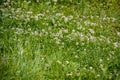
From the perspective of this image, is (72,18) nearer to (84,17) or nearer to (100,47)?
Answer: (84,17)

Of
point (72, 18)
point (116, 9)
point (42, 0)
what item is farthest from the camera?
point (116, 9)

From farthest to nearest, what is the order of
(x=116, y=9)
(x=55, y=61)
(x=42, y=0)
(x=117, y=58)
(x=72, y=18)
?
(x=116, y=9)
(x=42, y=0)
(x=72, y=18)
(x=117, y=58)
(x=55, y=61)

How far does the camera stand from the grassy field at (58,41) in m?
7.62

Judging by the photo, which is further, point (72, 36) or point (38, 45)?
point (72, 36)

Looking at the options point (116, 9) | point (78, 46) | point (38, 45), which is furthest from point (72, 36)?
point (116, 9)

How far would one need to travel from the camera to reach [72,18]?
1121 cm

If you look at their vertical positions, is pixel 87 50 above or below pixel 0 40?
below

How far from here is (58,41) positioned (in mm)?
9438

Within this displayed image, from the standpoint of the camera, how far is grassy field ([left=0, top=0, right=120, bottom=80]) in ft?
25.0

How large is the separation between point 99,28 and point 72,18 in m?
1.00

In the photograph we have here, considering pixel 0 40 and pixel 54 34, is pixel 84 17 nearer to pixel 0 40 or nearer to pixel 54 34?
pixel 54 34

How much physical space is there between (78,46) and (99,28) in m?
1.98

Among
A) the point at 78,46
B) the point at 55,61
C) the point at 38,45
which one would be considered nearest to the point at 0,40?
the point at 38,45

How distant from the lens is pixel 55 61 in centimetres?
845
